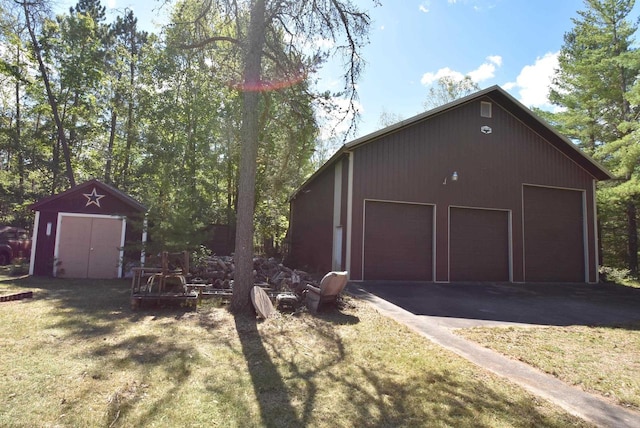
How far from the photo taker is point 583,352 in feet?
16.2

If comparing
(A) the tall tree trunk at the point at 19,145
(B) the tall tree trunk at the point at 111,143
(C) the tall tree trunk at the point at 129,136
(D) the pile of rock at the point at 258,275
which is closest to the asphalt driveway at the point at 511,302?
(D) the pile of rock at the point at 258,275

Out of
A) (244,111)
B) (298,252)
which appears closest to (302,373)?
(244,111)

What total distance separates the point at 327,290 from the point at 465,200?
6996 millimetres

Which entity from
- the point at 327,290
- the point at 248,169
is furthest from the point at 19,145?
the point at 327,290

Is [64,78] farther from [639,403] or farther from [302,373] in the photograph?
[639,403]

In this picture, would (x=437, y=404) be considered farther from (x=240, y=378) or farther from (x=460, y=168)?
(x=460, y=168)

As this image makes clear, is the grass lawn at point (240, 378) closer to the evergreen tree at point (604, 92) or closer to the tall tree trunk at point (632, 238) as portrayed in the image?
the evergreen tree at point (604, 92)

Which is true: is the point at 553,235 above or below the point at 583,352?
above

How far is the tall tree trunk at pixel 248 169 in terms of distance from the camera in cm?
668

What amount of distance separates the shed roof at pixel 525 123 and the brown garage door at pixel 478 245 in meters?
3.25

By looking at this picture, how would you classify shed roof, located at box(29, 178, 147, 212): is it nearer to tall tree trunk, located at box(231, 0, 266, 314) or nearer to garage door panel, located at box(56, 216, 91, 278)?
garage door panel, located at box(56, 216, 91, 278)

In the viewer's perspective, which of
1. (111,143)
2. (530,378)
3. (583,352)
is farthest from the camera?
(111,143)

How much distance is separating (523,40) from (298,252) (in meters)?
12.0

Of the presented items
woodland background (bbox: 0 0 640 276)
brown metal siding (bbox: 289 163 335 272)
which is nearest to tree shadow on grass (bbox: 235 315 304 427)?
brown metal siding (bbox: 289 163 335 272)
